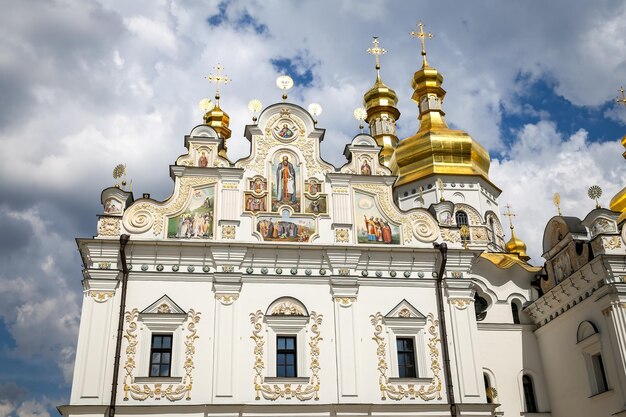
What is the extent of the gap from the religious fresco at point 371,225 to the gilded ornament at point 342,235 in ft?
1.11

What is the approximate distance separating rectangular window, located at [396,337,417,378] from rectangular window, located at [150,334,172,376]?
229 inches

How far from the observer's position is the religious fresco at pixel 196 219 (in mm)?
17828

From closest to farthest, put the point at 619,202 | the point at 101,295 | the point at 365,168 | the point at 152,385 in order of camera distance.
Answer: the point at 152,385 < the point at 101,295 < the point at 365,168 < the point at 619,202

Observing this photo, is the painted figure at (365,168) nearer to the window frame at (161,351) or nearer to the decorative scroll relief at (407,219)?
the decorative scroll relief at (407,219)

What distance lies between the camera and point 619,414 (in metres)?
16.8

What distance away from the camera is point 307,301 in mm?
17469

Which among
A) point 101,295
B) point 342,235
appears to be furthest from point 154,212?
point 342,235

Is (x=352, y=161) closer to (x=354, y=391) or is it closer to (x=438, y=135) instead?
(x=354, y=391)

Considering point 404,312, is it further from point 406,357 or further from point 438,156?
point 438,156

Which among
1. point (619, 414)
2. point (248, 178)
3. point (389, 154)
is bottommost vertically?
point (619, 414)

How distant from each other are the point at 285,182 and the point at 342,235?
7.37 feet

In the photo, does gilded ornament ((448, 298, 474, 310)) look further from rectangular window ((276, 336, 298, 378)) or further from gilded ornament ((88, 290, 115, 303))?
gilded ornament ((88, 290, 115, 303))

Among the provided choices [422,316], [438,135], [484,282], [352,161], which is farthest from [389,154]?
[422,316]

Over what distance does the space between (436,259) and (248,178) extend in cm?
566
